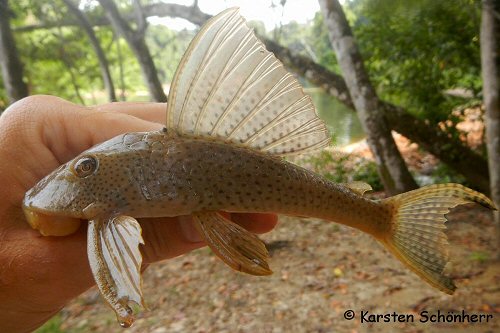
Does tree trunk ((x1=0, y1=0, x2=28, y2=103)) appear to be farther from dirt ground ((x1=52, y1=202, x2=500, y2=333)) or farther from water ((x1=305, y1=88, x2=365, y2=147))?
water ((x1=305, y1=88, x2=365, y2=147))

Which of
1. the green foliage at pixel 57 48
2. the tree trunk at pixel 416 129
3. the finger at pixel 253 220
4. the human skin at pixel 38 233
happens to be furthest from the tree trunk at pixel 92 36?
the finger at pixel 253 220

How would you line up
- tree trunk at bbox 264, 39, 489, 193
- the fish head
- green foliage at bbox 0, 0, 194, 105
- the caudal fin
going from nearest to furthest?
the fish head, the caudal fin, tree trunk at bbox 264, 39, 489, 193, green foliage at bbox 0, 0, 194, 105

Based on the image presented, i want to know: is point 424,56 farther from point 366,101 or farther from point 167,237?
point 167,237

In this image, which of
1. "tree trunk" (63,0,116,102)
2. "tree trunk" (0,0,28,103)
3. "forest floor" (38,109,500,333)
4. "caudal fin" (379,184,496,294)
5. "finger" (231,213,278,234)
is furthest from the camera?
"tree trunk" (63,0,116,102)

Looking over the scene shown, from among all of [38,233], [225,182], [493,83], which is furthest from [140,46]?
[225,182]

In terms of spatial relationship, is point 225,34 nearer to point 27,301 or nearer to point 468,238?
point 27,301

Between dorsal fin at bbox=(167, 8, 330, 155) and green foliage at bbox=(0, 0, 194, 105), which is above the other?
green foliage at bbox=(0, 0, 194, 105)

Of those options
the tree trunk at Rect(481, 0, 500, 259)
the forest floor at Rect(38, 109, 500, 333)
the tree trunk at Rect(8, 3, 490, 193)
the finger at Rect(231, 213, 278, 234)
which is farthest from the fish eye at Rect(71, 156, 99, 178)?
the tree trunk at Rect(8, 3, 490, 193)
